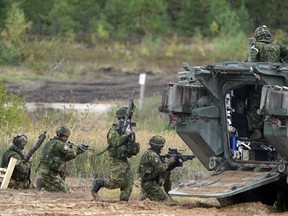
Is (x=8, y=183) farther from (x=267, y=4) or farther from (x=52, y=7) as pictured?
(x=267, y=4)

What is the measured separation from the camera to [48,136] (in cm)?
2041

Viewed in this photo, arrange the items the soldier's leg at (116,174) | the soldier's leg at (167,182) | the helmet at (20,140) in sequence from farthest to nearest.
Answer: the helmet at (20,140)
the soldier's leg at (167,182)
the soldier's leg at (116,174)

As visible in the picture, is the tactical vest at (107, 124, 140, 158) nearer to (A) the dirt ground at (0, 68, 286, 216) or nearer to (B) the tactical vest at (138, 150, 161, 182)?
(B) the tactical vest at (138, 150, 161, 182)

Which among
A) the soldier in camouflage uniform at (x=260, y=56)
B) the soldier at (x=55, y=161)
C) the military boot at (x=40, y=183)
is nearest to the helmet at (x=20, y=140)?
the soldier at (x=55, y=161)

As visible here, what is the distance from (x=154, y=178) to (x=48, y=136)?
173 inches

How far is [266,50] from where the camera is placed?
15.7 m

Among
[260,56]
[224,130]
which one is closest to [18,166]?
[224,130]

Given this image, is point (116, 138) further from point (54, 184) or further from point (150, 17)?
point (150, 17)

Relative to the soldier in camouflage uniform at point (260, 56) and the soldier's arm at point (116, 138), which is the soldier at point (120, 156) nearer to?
the soldier's arm at point (116, 138)

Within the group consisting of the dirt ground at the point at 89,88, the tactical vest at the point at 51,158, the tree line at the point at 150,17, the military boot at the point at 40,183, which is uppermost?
the tree line at the point at 150,17

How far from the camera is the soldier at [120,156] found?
16.1 meters

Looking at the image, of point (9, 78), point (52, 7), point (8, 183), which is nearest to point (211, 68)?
point (8, 183)

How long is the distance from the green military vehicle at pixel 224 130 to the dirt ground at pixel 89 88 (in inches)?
640

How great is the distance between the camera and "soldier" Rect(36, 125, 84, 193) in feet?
57.0
